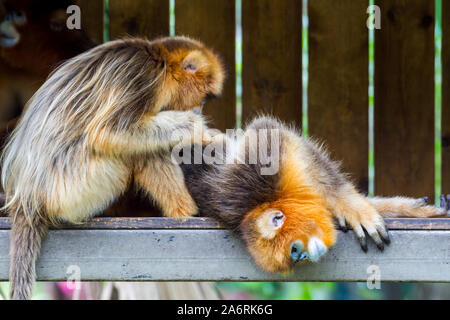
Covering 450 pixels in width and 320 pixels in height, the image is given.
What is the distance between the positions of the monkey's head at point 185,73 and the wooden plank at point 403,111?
1.42 metres

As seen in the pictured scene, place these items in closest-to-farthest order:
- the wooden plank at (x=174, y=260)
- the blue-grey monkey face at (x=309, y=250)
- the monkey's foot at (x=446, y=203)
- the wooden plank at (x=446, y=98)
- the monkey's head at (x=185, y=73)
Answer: the blue-grey monkey face at (x=309, y=250)
the wooden plank at (x=174, y=260)
the monkey's head at (x=185, y=73)
the monkey's foot at (x=446, y=203)
the wooden plank at (x=446, y=98)

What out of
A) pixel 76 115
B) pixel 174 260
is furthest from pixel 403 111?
pixel 76 115

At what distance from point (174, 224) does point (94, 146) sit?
42 cm

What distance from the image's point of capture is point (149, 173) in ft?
7.60

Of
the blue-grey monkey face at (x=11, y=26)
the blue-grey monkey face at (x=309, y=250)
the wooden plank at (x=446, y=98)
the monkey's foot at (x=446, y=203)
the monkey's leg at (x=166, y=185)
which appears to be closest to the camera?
the blue-grey monkey face at (x=309, y=250)

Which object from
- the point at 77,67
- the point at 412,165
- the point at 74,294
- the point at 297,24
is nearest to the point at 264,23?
the point at 297,24

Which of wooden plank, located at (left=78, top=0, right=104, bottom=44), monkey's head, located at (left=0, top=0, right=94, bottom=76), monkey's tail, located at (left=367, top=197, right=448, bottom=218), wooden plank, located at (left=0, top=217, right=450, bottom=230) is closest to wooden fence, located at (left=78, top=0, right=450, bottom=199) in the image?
wooden plank, located at (left=78, top=0, right=104, bottom=44)

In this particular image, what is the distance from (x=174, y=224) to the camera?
224 cm

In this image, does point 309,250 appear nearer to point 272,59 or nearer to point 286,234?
point 286,234

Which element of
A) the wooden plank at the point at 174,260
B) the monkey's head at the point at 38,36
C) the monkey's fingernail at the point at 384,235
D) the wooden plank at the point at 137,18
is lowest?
the wooden plank at the point at 174,260

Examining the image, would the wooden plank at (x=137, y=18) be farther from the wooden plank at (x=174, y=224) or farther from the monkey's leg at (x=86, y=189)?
the wooden plank at (x=174, y=224)

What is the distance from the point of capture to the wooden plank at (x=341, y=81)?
3646mm

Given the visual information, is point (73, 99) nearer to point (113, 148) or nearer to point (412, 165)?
point (113, 148)

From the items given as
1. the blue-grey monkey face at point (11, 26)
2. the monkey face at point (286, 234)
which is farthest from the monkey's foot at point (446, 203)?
the blue-grey monkey face at point (11, 26)
